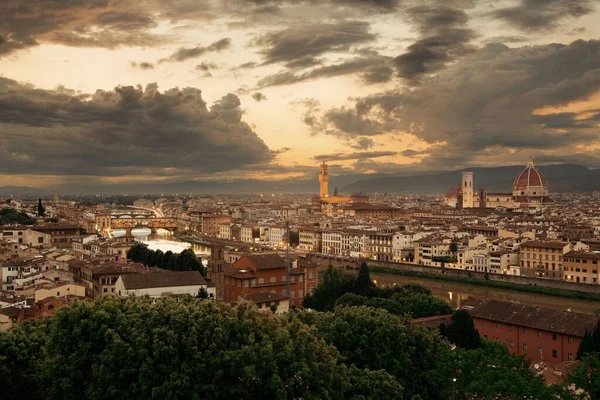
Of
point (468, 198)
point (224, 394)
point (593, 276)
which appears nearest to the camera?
point (224, 394)

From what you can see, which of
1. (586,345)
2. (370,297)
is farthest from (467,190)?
(586,345)

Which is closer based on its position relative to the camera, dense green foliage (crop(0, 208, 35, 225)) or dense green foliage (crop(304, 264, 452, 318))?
dense green foliage (crop(304, 264, 452, 318))

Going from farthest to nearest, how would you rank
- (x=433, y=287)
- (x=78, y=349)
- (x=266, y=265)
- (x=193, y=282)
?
(x=433, y=287)
(x=266, y=265)
(x=193, y=282)
(x=78, y=349)

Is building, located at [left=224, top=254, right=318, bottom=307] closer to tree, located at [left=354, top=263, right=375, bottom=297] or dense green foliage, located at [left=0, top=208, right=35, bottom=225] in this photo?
tree, located at [left=354, top=263, right=375, bottom=297]

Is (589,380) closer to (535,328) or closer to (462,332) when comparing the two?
(462,332)

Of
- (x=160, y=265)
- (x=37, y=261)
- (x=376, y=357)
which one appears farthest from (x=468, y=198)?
(x=376, y=357)

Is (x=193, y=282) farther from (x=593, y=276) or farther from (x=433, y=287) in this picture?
(x=593, y=276)

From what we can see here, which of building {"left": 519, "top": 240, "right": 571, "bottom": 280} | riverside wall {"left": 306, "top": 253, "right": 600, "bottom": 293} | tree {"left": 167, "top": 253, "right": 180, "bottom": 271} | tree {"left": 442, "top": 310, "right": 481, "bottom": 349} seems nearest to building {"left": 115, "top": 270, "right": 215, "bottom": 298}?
tree {"left": 167, "top": 253, "right": 180, "bottom": 271}
